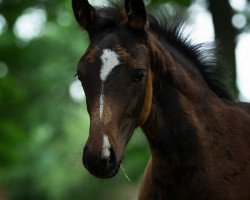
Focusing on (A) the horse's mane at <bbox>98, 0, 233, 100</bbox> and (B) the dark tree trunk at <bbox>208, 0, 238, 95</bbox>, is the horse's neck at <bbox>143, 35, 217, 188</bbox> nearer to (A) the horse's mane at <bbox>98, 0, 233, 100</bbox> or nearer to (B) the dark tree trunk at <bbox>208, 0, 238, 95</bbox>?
(A) the horse's mane at <bbox>98, 0, 233, 100</bbox>

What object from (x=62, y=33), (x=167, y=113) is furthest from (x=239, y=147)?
(x=62, y=33)

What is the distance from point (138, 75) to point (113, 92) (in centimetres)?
29

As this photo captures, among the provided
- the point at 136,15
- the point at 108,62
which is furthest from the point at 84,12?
the point at 108,62

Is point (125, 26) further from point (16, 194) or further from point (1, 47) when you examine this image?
point (16, 194)

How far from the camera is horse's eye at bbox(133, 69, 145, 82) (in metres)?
4.86

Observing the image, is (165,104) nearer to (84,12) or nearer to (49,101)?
(84,12)

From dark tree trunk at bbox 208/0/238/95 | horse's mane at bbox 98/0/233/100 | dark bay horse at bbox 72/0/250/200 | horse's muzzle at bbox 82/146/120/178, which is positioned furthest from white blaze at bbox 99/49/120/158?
dark tree trunk at bbox 208/0/238/95

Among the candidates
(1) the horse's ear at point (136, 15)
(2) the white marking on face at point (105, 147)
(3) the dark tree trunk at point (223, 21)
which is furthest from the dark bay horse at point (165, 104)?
(3) the dark tree trunk at point (223, 21)

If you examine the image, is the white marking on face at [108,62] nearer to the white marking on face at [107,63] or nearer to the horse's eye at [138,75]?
the white marking on face at [107,63]

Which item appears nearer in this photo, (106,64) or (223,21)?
(106,64)

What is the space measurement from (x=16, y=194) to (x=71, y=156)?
4401mm

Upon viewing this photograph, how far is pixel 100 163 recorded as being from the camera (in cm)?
443

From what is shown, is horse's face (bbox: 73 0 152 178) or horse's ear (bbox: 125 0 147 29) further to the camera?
horse's ear (bbox: 125 0 147 29)

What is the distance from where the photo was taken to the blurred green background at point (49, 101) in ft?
35.3
